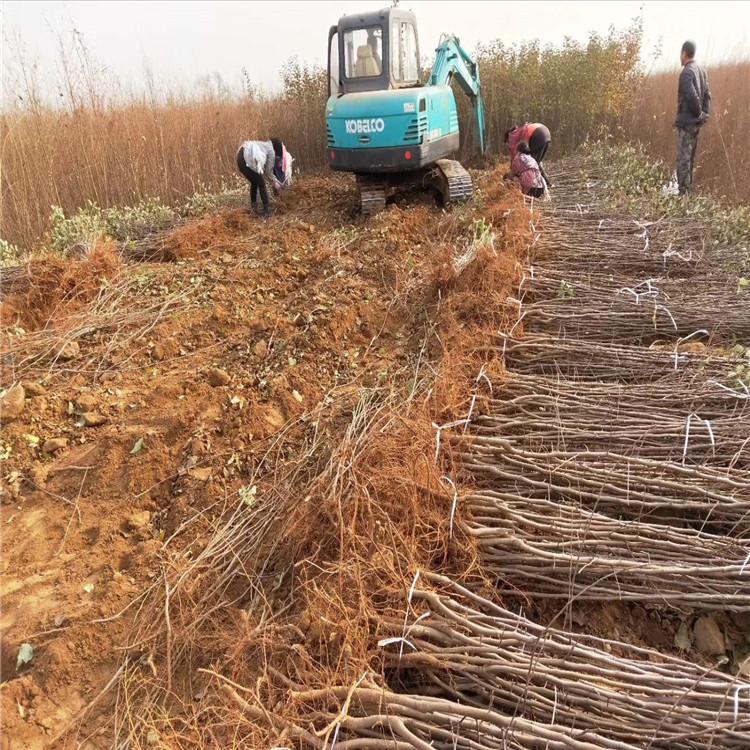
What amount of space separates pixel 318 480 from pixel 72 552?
56.8 inches

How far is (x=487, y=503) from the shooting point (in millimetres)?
2449

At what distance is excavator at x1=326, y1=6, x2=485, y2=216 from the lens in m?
7.32

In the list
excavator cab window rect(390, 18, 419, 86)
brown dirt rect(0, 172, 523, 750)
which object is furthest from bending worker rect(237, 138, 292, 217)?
excavator cab window rect(390, 18, 419, 86)

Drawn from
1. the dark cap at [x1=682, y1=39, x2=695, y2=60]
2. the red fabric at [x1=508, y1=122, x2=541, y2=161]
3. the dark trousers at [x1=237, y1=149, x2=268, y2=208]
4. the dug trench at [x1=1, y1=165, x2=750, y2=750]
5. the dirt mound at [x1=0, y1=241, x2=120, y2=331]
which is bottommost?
the dug trench at [x1=1, y1=165, x2=750, y2=750]

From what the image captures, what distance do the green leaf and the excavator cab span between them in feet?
25.8

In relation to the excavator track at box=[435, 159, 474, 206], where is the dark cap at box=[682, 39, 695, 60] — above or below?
above

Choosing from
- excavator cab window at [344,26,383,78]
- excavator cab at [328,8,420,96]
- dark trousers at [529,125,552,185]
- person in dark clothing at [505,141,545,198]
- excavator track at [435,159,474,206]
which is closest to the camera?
person in dark clothing at [505,141,545,198]

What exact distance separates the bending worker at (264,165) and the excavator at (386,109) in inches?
37.5

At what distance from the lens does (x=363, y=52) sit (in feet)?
25.8

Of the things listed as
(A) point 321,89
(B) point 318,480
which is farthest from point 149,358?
(A) point 321,89

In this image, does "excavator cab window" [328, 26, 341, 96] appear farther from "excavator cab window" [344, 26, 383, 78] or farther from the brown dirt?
the brown dirt

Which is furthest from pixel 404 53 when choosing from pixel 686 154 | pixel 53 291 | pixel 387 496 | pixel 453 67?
pixel 387 496

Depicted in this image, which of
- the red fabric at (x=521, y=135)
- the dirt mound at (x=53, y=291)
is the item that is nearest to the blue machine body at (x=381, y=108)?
the red fabric at (x=521, y=135)

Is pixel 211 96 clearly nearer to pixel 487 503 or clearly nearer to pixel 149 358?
pixel 149 358
